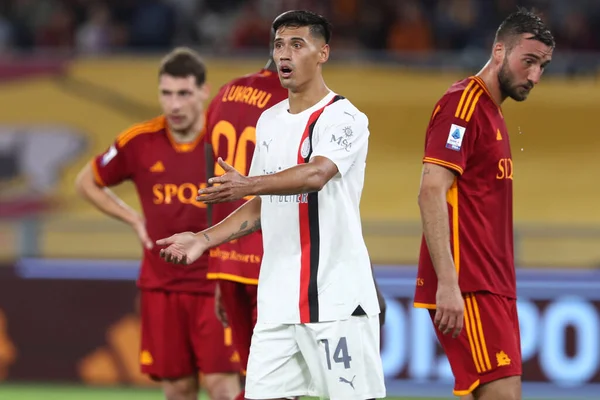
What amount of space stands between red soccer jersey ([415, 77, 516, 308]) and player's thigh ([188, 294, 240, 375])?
1.92m

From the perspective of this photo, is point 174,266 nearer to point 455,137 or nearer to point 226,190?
point 455,137

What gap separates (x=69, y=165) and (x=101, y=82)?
1096 millimetres

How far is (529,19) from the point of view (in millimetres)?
5535

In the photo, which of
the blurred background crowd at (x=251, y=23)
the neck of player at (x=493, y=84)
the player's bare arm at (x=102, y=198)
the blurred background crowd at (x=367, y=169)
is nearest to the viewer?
the neck of player at (x=493, y=84)

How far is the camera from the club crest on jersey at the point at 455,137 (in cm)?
536

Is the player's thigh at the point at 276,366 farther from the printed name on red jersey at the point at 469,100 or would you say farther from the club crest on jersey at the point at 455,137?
the printed name on red jersey at the point at 469,100

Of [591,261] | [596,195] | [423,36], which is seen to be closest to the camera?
[591,261]

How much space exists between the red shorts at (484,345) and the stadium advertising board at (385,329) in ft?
13.8

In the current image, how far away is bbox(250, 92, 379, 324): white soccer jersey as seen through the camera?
16.1 feet

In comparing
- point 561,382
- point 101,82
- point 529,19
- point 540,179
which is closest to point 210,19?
point 101,82

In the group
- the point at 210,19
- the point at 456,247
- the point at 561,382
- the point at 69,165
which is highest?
the point at 210,19

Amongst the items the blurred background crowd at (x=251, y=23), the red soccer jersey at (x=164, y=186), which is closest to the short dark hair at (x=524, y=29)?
the red soccer jersey at (x=164, y=186)

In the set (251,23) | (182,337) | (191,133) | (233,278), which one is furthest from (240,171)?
(251,23)

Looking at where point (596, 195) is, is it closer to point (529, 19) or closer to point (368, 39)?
point (368, 39)
